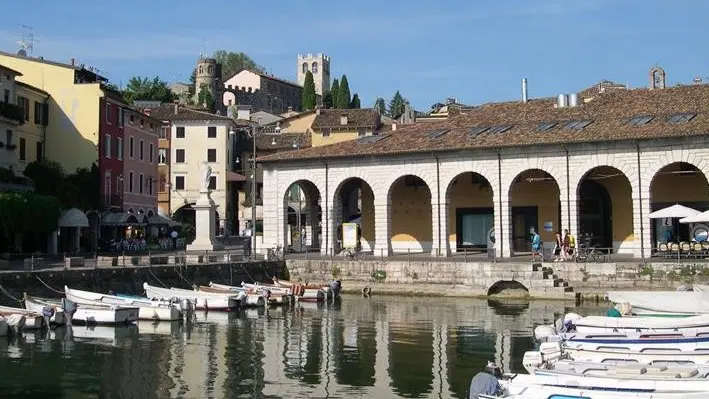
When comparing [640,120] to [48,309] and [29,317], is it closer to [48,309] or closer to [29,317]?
[48,309]

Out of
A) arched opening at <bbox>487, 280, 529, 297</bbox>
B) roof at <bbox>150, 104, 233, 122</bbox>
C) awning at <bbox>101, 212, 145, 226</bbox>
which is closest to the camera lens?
arched opening at <bbox>487, 280, 529, 297</bbox>

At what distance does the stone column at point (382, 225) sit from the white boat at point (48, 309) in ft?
68.6

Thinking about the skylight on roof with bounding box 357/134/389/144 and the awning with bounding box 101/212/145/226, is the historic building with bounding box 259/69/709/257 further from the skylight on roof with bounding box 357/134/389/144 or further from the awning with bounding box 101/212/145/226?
the awning with bounding box 101/212/145/226

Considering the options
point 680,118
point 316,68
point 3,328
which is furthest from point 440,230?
point 316,68

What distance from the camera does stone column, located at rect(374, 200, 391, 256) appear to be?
1838 inches

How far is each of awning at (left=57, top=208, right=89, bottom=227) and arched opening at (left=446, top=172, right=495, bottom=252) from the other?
2192 cm

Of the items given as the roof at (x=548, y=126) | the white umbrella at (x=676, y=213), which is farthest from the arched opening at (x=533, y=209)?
the white umbrella at (x=676, y=213)

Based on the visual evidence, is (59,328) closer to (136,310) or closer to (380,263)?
(136,310)

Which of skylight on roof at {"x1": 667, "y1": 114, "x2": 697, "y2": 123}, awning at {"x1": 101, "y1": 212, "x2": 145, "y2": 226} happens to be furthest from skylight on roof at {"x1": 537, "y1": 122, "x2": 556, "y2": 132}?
awning at {"x1": 101, "y1": 212, "x2": 145, "y2": 226}

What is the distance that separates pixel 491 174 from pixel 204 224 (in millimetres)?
15768

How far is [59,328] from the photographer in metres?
28.2

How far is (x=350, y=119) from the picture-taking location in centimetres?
8150

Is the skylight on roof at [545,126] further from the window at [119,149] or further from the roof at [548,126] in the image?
the window at [119,149]

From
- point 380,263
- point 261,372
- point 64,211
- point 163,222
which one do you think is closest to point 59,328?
point 261,372
